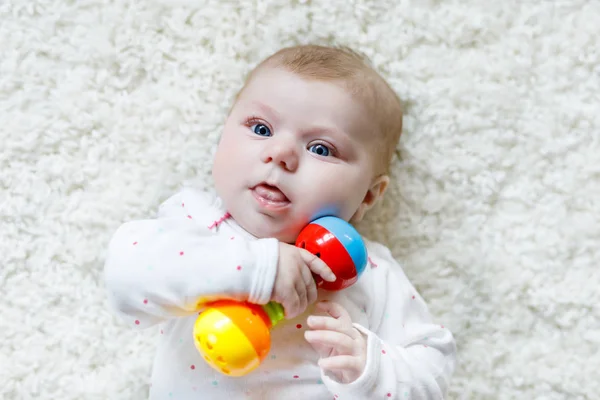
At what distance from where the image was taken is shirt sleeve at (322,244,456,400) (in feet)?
3.76

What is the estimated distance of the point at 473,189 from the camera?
1.47m

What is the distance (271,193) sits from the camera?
1180mm

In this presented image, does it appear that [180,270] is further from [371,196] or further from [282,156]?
[371,196]

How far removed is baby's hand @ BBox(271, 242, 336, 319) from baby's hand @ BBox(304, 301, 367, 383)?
0.14 ft

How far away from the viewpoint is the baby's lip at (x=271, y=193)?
1.18 meters

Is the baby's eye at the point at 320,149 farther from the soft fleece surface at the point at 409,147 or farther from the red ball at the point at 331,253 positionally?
the soft fleece surface at the point at 409,147

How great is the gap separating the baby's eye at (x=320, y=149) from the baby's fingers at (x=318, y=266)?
212 mm

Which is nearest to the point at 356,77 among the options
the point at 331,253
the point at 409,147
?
the point at 409,147

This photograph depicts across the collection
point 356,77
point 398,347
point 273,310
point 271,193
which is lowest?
point 398,347

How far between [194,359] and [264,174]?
0.36 m

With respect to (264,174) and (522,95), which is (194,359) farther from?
(522,95)

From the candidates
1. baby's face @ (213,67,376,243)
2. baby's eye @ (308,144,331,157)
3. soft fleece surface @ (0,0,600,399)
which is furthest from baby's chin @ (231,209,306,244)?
soft fleece surface @ (0,0,600,399)

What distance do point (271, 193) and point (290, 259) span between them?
5.7 inches

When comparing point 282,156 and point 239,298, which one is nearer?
point 239,298
